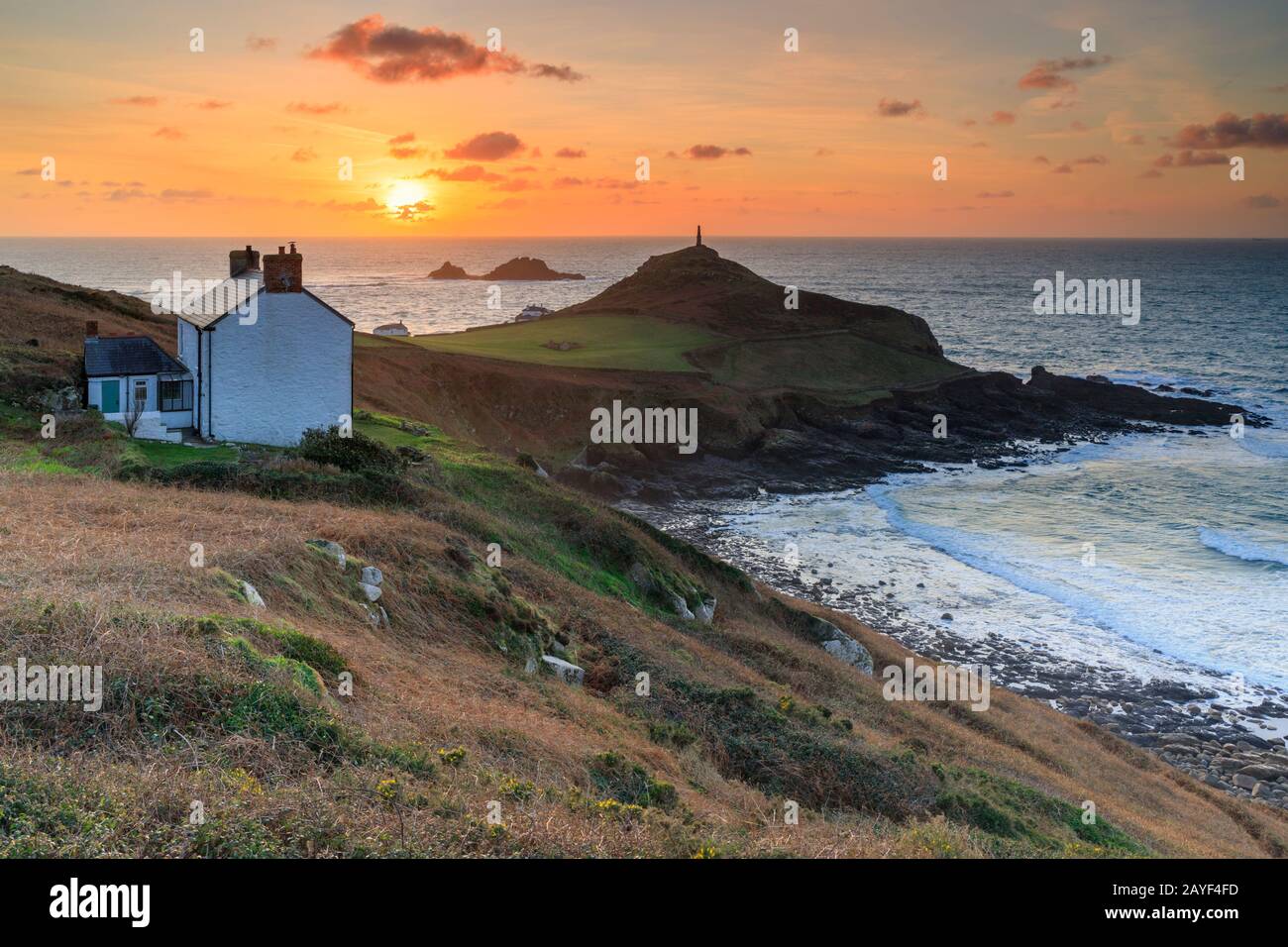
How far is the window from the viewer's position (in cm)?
3372

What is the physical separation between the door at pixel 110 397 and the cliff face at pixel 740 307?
5807 cm

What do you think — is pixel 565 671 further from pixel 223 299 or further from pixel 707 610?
pixel 223 299

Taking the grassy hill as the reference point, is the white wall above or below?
above

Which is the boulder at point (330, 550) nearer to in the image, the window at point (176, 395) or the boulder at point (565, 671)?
the boulder at point (565, 671)

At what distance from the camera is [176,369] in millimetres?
33719

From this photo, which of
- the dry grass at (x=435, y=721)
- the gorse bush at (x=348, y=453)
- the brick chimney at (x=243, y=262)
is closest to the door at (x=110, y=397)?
the brick chimney at (x=243, y=262)

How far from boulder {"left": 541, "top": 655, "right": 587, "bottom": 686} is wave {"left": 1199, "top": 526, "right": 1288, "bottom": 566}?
3684 centimetres

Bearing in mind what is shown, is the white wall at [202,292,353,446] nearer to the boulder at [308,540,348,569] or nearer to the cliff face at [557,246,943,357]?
the boulder at [308,540,348,569]

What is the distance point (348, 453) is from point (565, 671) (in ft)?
41.0

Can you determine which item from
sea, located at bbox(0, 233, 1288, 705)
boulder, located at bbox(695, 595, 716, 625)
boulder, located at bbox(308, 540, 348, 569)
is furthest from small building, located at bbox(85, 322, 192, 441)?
sea, located at bbox(0, 233, 1288, 705)

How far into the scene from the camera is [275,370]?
3425 centimetres

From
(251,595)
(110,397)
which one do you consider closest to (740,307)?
(110,397)

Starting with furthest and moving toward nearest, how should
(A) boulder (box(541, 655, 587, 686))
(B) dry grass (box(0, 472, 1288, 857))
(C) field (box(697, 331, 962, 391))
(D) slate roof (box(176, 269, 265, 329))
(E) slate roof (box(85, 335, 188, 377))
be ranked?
(C) field (box(697, 331, 962, 391))
(D) slate roof (box(176, 269, 265, 329))
(E) slate roof (box(85, 335, 188, 377))
(A) boulder (box(541, 655, 587, 686))
(B) dry grass (box(0, 472, 1288, 857))
